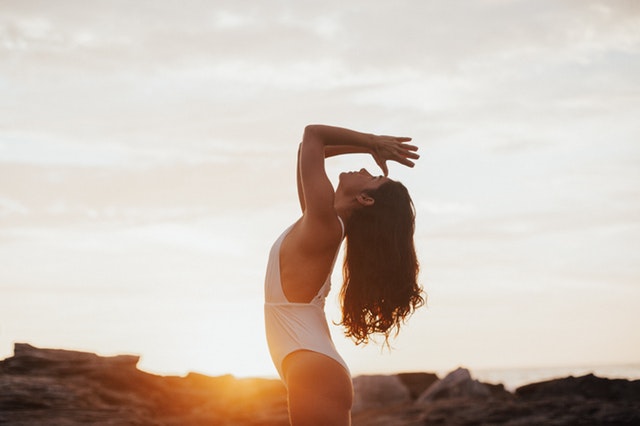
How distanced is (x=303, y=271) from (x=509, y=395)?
15.5m

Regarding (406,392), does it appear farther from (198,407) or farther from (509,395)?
(198,407)

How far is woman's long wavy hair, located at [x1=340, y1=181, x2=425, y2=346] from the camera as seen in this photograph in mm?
5262

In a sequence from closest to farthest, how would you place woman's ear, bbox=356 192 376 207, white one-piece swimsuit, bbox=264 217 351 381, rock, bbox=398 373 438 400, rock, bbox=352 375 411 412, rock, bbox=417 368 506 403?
1. white one-piece swimsuit, bbox=264 217 351 381
2. woman's ear, bbox=356 192 376 207
3. rock, bbox=417 368 506 403
4. rock, bbox=352 375 411 412
5. rock, bbox=398 373 438 400

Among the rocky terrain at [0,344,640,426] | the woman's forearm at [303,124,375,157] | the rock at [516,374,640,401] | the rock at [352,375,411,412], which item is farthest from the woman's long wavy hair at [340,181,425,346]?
the rock at [352,375,411,412]

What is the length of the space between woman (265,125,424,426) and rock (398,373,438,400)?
55.2ft

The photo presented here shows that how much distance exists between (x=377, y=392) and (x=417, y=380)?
2.96m

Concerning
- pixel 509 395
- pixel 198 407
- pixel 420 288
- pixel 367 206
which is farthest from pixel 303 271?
pixel 509 395

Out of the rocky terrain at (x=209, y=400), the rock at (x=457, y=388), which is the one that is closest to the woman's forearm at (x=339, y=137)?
the rocky terrain at (x=209, y=400)

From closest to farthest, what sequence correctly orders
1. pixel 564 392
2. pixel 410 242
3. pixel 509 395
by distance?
1. pixel 410 242
2. pixel 564 392
3. pixel 509 395

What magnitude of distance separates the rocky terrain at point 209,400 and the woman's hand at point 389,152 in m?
7.75

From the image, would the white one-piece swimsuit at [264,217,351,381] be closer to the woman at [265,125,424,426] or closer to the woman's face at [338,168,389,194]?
the woman at [265,125,424,426]

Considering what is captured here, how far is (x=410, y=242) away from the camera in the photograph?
5410mm

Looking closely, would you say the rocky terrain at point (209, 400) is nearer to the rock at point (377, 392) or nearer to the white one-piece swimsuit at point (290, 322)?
the rock at point (377, 392)

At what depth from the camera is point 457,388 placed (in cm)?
1886
